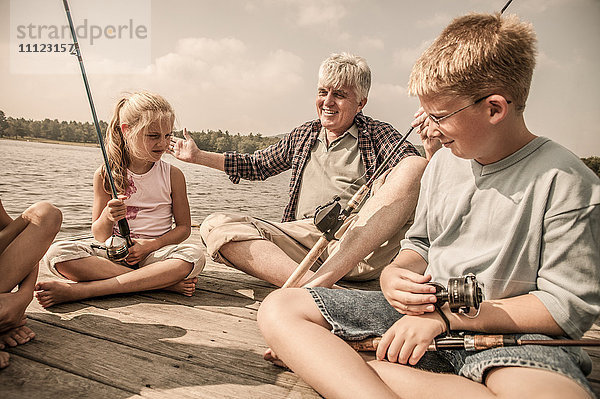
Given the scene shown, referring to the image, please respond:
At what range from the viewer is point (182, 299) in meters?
2.30

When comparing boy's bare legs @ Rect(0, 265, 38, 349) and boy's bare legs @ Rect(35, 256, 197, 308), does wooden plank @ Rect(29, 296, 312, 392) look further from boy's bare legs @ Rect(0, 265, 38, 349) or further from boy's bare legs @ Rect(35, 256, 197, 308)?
boy's bare legs @ Rect(0, 265, 38, 349)

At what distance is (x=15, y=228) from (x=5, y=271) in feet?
0.55

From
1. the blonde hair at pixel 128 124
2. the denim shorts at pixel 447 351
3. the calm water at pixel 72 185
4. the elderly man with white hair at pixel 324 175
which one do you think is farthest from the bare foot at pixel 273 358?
the calm water at pixel 72 185

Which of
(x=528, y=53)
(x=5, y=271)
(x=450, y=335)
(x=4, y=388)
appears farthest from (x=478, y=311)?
(x=5, y=271)

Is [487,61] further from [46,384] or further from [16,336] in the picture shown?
[16,336]

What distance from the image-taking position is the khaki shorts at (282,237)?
241 centimetres

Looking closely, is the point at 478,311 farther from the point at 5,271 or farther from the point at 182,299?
the point at 5,271

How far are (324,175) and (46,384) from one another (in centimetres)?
168

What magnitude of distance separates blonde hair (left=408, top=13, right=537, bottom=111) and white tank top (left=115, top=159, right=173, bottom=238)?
1664 mm

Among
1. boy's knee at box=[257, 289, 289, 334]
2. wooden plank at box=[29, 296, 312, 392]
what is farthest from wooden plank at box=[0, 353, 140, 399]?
boy's knee at box=[257, 289, 289, 334]

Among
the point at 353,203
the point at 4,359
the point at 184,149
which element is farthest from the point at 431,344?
the point at 184,149

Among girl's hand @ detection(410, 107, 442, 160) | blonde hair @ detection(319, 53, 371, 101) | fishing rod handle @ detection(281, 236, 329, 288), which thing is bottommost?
fishing rod handle @ detection(281, 236, 329, 288)

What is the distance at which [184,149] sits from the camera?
108 inches

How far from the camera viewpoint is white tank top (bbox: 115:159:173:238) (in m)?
2.58
